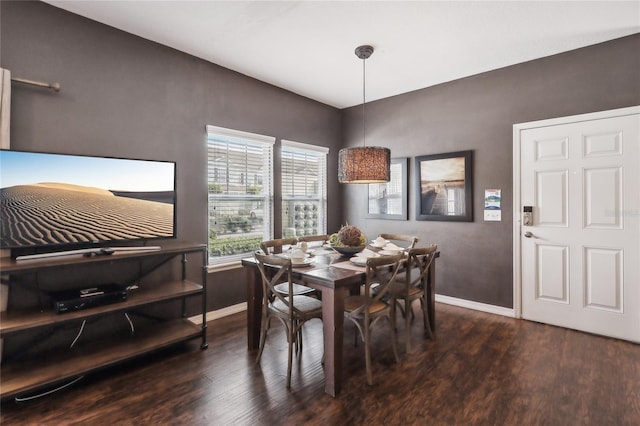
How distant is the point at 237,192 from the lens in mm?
3791

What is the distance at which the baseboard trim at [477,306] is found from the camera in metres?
3.64

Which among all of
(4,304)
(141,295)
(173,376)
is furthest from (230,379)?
(4,304)

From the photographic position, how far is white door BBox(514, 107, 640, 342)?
2.97m

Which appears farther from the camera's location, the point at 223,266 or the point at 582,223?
the point at 223,266

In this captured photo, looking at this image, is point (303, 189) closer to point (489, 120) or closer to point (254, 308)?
point (254, 308)

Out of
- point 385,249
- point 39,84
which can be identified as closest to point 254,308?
point 385,249

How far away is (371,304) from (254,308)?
39.9 inches

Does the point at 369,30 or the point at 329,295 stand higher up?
the point at 369,30

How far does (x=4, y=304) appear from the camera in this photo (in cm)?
225

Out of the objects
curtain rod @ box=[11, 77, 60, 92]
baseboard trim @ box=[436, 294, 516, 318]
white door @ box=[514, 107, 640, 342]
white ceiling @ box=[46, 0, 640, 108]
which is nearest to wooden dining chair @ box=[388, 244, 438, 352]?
baseboard trim @ box=[436, 294, 516, 318]

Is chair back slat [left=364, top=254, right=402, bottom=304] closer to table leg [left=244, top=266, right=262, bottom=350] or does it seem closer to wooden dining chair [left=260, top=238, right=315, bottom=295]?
wooden dining chair [left=260, top=238, right=315, bottom=295]

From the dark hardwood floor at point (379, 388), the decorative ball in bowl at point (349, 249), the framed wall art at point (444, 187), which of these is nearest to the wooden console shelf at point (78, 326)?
the dark hardwood floor at point (379, 388)

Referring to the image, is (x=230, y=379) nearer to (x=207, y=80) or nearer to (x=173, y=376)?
(x=173, y=376)

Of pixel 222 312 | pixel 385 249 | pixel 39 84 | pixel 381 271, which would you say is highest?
pixel 39 84
